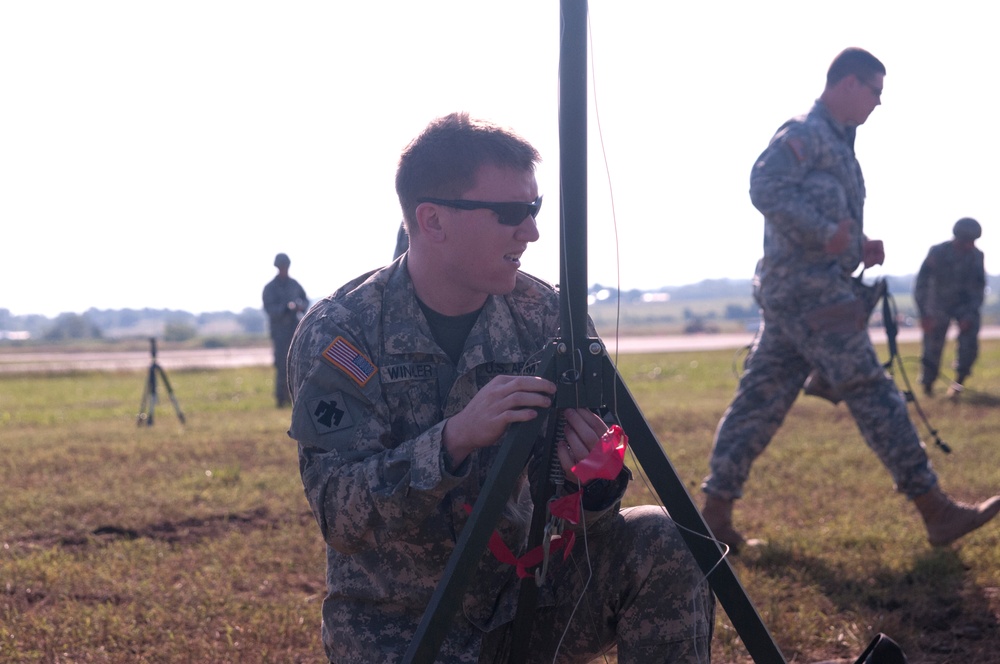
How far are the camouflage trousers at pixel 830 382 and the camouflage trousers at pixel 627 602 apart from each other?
2340mm

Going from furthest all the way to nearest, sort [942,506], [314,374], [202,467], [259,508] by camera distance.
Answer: [202,467]
[259,508]
[942,506]
[314,374]

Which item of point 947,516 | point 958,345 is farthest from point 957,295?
point 947,516

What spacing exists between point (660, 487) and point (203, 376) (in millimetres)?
25539

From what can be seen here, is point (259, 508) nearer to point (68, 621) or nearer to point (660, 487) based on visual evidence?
point (68, 621)

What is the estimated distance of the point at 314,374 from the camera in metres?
2.16

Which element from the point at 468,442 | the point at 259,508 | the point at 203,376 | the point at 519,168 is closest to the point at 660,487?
the point at 468,442

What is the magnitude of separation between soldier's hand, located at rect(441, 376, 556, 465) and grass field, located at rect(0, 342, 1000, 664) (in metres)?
1.81

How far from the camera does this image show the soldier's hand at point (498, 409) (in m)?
1.90

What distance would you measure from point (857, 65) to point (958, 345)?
8808mm

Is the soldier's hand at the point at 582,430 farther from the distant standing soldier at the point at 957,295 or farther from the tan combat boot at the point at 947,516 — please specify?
the distant standing soldier at the point at 957,295

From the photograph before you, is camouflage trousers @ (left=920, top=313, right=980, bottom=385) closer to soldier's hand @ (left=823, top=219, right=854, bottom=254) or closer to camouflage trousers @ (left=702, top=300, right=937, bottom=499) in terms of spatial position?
camouflage trousers @ (left=702, top=300, right=937, bottom=499)

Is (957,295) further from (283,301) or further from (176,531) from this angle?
(176,531)

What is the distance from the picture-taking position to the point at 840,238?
430 cm

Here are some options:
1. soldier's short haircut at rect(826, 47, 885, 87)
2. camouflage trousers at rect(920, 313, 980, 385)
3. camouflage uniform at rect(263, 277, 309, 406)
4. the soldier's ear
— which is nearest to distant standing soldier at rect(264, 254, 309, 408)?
camouflage uniform at rect(263, 277, 309, 406)
